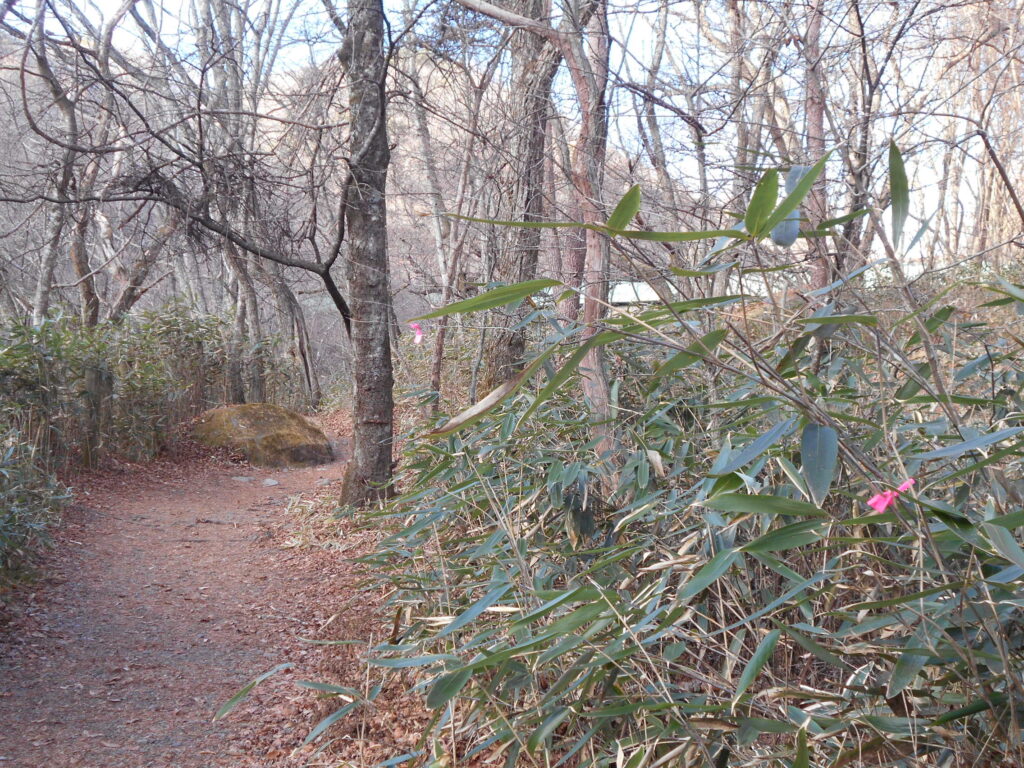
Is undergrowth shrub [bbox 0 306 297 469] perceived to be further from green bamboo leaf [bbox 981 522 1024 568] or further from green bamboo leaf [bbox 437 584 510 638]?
green bamboo leaf [bbox 981 522 1024 568]

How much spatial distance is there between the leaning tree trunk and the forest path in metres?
0.99

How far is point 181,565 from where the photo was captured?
5.55 metres

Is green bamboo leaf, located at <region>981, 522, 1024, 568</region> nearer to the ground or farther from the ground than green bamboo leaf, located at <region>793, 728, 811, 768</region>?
farther from the ground

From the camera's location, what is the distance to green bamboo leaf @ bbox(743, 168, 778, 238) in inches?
38.5

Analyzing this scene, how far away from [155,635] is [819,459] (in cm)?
417

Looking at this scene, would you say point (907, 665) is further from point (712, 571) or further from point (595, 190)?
point (595, 190)

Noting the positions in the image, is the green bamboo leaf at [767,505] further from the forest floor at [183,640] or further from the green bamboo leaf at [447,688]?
the forest floor at [183,640]

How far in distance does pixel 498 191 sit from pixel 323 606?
3.52m

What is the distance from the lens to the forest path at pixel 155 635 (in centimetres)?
305

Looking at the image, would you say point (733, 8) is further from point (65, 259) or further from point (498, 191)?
point (65, 259)

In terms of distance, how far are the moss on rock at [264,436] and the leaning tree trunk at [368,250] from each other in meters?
3.69

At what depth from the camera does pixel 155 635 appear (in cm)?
422

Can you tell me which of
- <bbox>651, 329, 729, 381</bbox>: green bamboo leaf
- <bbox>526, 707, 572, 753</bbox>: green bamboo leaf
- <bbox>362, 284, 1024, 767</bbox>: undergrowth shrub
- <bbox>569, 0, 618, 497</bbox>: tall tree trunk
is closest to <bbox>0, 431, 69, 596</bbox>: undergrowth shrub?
<bbox>362, 284, 1024, 767</bbox>: undergrowth shrub

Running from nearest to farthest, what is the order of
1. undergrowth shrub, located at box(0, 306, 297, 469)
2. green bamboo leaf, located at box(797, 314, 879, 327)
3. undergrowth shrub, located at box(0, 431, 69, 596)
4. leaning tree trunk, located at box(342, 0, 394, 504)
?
green bamboo leaf, located at box(797, 314, 879, 327) < undergrowth shrub, located at box(0, 431, 69, 596) < leaning tree trunk, located at box(342, 0, 394, 504) < undergrowth shrub, located at box(0, 306, 297, 469)
